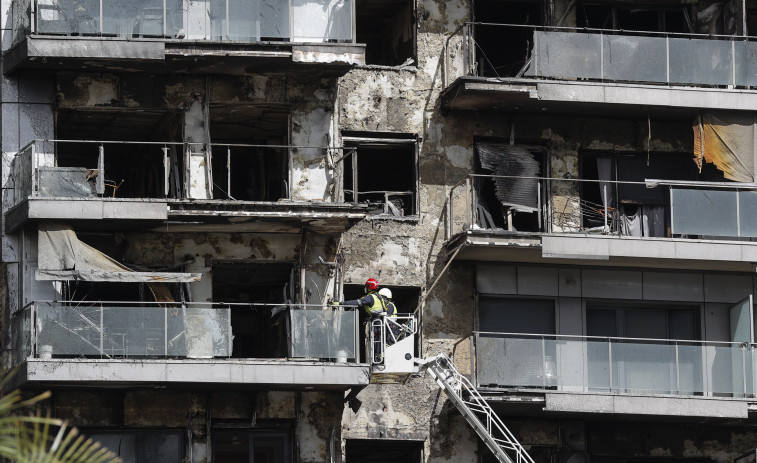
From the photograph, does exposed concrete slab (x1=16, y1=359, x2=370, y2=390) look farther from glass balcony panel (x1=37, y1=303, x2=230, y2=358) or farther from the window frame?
the window frame

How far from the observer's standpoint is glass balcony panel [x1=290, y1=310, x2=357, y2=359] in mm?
24125

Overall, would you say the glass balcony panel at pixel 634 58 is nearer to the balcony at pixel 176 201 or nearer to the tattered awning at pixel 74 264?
the balcony at pixel 176 201

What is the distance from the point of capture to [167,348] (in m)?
23.7

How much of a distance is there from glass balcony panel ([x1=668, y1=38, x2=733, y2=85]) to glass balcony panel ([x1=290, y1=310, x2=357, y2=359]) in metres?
7.82

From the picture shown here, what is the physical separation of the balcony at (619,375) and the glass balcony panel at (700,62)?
492 centimetres

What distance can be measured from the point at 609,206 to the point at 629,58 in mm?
2759

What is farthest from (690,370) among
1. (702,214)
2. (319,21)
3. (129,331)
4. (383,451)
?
(129,331)

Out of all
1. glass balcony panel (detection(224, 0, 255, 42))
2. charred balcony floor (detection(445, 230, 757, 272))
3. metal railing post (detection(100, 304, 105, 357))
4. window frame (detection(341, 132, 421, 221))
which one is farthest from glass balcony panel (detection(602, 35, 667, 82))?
metal railing post (detection(100, 304, 105, 357))

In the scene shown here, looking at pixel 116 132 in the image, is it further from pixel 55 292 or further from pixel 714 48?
pixel 714 48

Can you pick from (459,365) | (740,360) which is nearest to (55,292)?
(459,365)

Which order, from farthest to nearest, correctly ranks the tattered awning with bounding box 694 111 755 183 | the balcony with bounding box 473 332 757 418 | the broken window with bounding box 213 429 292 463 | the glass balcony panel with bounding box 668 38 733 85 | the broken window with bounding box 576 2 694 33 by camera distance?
1. the broken window with bounding box 576 2 694 33
2. the tattered awning with bounding box 694 111 755 183
3. the glass balcony panel with bounding box 668 38 733 85
4. the balcony with bounding box 473 332 757 418
5. the broken window with bounding box 213 429 292 463

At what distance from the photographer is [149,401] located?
24719 millimetres

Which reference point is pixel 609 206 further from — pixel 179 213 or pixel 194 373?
pixel 194 373

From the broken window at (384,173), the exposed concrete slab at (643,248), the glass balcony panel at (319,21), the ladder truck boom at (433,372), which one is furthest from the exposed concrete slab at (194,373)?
the glass balcony panel at (319,21)
